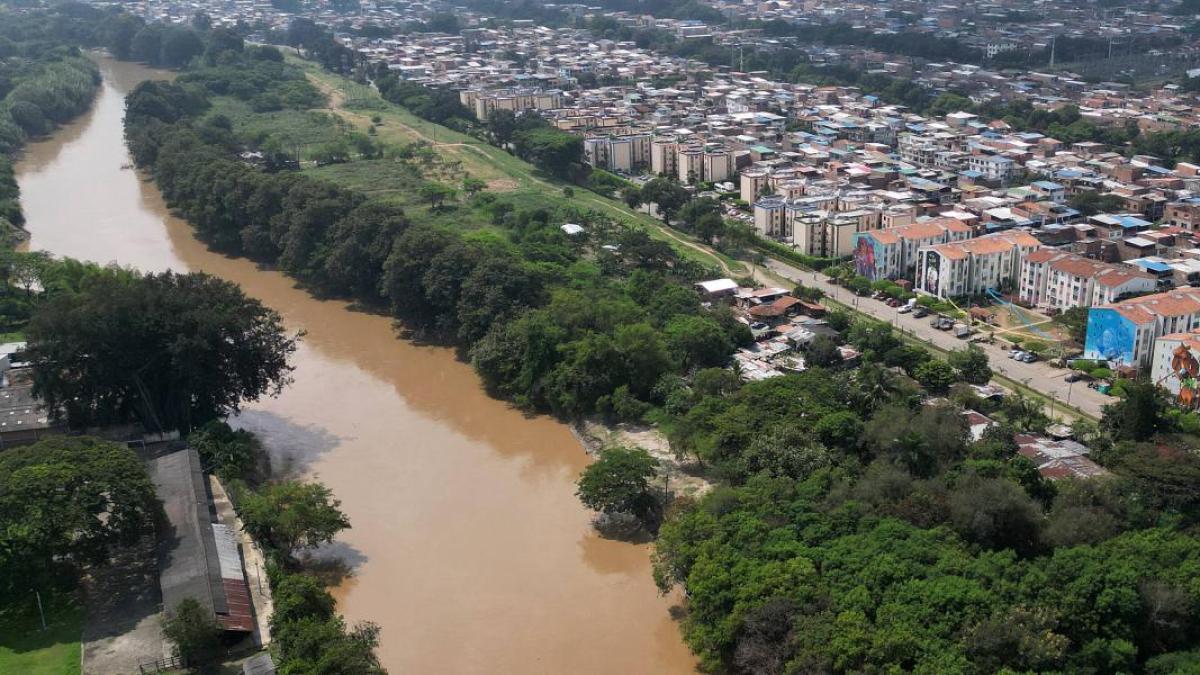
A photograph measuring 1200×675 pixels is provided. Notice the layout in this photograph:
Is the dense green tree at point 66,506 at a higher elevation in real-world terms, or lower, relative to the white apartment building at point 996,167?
higher

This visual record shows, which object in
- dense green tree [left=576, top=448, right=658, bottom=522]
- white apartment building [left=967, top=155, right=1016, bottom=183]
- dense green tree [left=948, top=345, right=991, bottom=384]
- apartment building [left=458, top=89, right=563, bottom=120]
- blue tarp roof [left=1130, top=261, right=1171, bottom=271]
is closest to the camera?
dense green tree [left=576, top=448, right=658, bottom=522]

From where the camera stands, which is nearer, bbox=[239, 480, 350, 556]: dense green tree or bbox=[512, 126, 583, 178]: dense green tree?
bbox=[239, 480, 350, 556]: dense green tree

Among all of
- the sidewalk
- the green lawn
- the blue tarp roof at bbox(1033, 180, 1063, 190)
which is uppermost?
the blue tarp roof at bbox(1033, 180, 1063, 190)

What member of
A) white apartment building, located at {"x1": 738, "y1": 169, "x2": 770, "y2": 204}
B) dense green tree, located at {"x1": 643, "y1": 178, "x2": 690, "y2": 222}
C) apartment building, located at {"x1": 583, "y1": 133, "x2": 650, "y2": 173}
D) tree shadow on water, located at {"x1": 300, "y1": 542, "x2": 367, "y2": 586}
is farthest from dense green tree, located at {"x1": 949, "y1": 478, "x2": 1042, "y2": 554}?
apartment building, located at {"x1": 583, "y1": 133, "x2": 650, "y2": 173}

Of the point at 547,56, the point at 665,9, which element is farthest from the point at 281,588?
the point at 665,9

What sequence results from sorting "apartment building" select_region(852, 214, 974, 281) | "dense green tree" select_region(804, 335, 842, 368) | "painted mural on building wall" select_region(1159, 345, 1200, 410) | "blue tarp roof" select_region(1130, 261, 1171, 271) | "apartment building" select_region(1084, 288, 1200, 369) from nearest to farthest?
1. "painted mural on building wall" select_region(1159, 345, 1200, 410)
2. "dense green tree" select_region(804, 335, 842, 368)
3. "apartment building" select_region(1084, 288, 1200, 369)
4. "blue tarp roof" select_region(1130, 261, 1171, 271)
5. "apartment building" select_region(852, 214, 974, 281)

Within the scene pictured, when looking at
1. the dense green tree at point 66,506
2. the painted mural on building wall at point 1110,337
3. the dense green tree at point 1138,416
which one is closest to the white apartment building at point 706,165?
the painted mural on building wall at point 1110,337

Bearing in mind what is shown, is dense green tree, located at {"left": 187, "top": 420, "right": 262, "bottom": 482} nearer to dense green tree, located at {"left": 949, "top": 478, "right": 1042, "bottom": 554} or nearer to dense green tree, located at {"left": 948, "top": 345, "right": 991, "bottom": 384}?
dense green tree, located at {"left": 949, "top": 478, "right": 1042, "bottom": 554}

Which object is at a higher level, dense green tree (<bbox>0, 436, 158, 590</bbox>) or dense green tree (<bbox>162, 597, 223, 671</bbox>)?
dense green tree (<bbox>0, 436, 158, 590</bbox>)

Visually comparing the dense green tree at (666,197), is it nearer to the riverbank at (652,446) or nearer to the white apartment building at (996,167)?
the white apartment building at (996,167)
